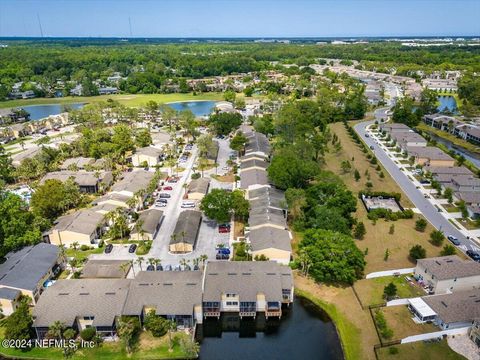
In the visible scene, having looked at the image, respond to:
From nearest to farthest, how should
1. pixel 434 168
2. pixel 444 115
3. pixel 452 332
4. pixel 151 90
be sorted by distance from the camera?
pixel 452 332 < pixel 434 168 < pixel 444 115 < pixel 151 90

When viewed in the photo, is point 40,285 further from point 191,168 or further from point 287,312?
point 191,168

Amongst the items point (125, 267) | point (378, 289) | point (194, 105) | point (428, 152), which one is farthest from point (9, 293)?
point (194, 105)

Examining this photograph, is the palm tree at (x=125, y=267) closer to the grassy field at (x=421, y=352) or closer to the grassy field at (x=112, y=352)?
the grassy field at (x=112, y=352)

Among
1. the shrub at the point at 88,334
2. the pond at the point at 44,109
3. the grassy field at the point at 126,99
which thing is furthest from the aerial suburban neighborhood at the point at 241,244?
the grassy field at the point at 126,99

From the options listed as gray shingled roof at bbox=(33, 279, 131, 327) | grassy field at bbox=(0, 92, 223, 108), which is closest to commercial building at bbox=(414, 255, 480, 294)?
gray shingled roof at bbox=(33, 279, 131, 327)

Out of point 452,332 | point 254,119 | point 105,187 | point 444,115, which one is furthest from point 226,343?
point 444,115

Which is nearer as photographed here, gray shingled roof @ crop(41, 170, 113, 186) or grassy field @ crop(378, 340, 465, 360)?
grassy field @ crop(378, 340, 465, 360)

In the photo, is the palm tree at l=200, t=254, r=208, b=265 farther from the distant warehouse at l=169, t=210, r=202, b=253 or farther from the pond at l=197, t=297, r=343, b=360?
the pond at l=197, t=297, r=343, b=360
